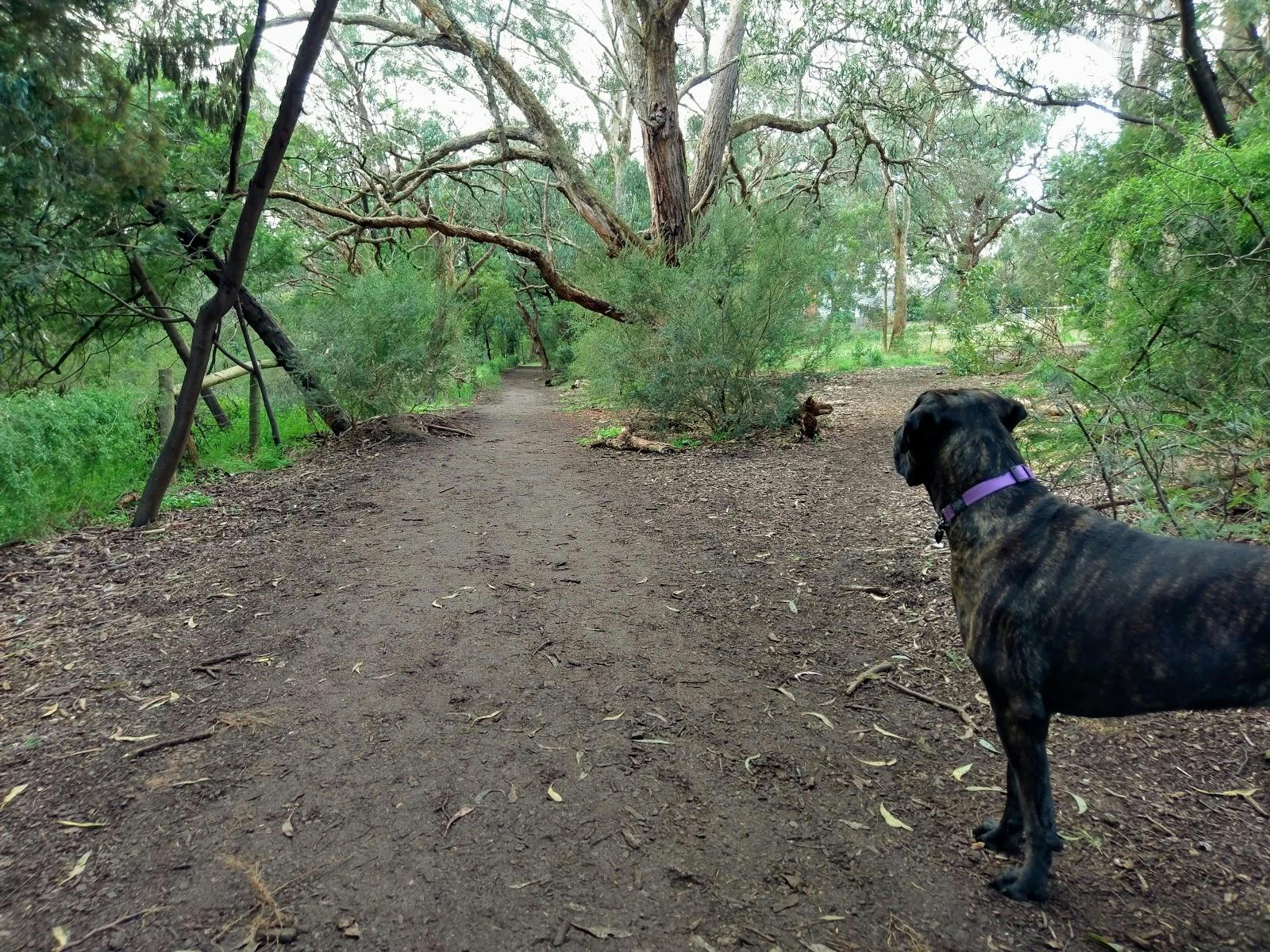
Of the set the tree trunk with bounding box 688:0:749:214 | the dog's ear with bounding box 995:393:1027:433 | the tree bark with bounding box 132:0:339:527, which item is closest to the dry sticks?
the dog's ear with bounding box 995:393:1027:433

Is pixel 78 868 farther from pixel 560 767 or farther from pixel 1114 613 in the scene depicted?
pixel 1114 613

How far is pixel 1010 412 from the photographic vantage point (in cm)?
Result: 255

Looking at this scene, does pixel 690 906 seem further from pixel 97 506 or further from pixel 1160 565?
pixel 97 506

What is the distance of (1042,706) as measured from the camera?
214 cm

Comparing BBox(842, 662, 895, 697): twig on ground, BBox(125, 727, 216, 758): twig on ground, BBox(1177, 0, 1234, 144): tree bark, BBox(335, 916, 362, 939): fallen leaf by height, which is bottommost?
BBox(842, 662, 895, 697): twig on ground

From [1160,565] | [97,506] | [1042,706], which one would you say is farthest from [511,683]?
[97,506]

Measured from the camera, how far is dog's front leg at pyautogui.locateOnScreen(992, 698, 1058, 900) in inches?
83.9

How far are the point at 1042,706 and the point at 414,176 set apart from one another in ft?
45.7

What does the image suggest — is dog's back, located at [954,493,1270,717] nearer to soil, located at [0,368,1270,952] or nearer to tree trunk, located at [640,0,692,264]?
soil, located at [0,368,1270,952]

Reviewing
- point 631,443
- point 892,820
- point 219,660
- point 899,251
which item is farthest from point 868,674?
point 899,251

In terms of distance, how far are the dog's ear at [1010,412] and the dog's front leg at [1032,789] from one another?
0.98 m

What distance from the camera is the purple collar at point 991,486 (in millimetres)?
2410

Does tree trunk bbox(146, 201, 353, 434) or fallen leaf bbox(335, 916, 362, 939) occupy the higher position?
tree trunk bbox(146, 201, 353, 434)

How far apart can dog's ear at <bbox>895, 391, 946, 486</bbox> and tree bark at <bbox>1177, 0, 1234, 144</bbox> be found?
731 cm
